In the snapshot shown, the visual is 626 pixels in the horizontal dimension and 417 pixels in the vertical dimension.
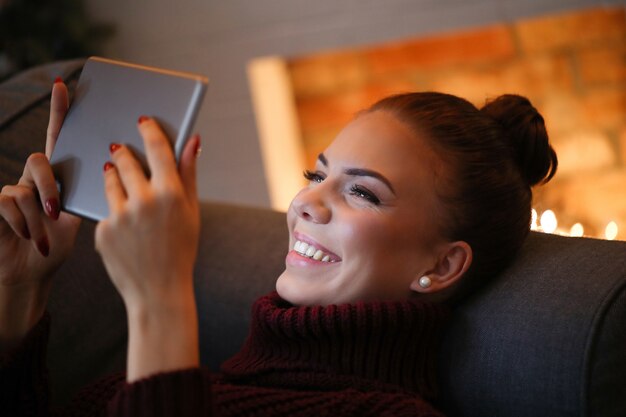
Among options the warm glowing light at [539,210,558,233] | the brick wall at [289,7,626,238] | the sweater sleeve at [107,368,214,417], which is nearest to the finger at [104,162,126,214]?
the sweater sleeve at [107,368,214,417]

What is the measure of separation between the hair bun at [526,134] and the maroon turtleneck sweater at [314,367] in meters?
0.28

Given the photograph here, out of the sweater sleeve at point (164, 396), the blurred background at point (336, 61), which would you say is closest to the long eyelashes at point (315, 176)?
the sweater sleeve at point (164, 396)

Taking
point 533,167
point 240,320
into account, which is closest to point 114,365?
point 240,320

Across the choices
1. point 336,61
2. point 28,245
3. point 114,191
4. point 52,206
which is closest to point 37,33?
point 336,61

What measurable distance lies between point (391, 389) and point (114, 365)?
1.98ft

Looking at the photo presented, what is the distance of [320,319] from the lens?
101 centimetres

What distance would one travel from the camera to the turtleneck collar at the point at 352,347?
3.32 feet

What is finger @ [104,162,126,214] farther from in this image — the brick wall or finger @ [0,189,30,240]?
the brick wall

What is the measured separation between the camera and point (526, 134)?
1147mm

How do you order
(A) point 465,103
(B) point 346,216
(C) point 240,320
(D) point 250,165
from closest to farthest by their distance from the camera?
(B) point 346,216 < (A) point 465,103 < (C) point 240,320 < (D) point 250,165

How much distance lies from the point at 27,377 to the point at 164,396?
0.41 m

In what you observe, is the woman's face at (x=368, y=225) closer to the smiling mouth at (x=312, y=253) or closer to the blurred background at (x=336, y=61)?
the smiling mouth at (x=312, y=253)

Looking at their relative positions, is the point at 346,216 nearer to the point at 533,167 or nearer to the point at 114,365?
the point at 533,167

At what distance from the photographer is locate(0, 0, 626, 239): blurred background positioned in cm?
259
